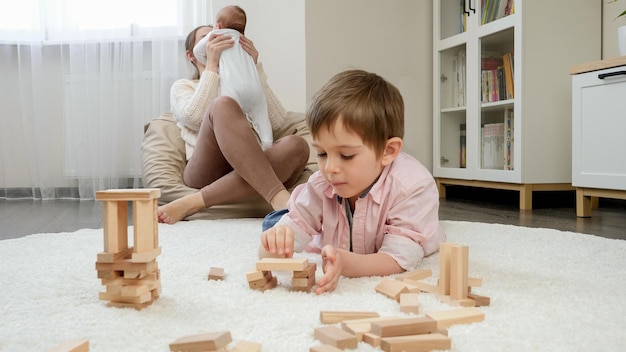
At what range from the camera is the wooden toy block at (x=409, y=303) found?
80 cm

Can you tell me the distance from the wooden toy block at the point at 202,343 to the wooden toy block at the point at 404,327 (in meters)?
0.18

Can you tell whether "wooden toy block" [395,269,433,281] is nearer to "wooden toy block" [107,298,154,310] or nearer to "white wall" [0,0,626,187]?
"wooden toy block" [107,298,154,310]

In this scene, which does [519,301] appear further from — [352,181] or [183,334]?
[183,334]

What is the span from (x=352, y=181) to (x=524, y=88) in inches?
64.9

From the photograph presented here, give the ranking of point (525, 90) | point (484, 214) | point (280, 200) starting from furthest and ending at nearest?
point (525, 90), point (484, 214), point (280, 200)

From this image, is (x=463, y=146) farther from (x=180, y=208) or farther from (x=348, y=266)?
(x=348, y=266)

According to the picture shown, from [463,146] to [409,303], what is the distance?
88.1 inches

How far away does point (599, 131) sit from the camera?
2068mm

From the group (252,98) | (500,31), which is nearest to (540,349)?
(252,98)

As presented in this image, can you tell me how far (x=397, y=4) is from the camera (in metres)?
3.21

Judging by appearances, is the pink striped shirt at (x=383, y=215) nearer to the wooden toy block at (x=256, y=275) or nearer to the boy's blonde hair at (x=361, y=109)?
the boy's blonde hair at (x=361, y=109)

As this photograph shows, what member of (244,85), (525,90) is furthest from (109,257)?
(525,90)

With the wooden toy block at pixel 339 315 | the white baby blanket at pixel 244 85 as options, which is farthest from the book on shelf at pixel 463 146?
the wooden toy block at pixel 339 315

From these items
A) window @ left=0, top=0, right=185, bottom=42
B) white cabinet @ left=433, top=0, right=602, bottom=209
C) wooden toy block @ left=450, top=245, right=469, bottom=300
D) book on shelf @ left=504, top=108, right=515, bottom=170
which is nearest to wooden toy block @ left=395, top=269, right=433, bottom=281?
wooden toy block @ left=450, top=245, right=469, bottom=300
